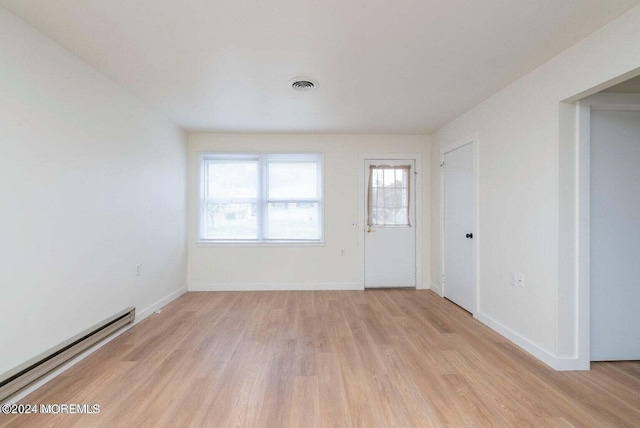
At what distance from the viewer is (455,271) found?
3637 millimetres

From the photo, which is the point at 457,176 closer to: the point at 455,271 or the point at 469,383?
the point at 455,271

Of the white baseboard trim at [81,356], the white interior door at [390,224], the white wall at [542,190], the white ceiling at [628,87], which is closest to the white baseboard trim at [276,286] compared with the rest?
the white interior door at [390,224]

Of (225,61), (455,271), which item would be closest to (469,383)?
(455,271)

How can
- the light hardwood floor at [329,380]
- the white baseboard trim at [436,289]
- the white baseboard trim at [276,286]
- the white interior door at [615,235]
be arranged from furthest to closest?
the white baseboard trim at [276,286], the white baseboard trim at [436,289], the white interior door at [615,235], the light hardwood floor at [329,380]

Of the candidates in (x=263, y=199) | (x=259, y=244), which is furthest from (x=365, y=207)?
(x=259, y=244)

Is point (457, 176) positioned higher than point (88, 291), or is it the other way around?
point (457, 176)

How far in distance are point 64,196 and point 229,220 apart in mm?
2350

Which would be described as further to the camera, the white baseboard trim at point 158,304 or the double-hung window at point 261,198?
the double-hung window at point 261,198

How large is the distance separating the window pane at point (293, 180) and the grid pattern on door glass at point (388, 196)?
94 centimetres

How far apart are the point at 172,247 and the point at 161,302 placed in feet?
2.40

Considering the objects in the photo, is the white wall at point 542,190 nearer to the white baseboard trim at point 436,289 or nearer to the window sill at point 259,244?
the white baseboard trim at point 436,289

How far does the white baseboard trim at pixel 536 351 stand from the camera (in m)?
2.12

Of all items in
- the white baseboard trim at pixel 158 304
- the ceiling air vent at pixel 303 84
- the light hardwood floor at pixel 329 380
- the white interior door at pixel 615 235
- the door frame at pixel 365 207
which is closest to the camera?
the light hardwood floor at pixel 329 380

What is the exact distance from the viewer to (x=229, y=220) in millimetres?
4371
